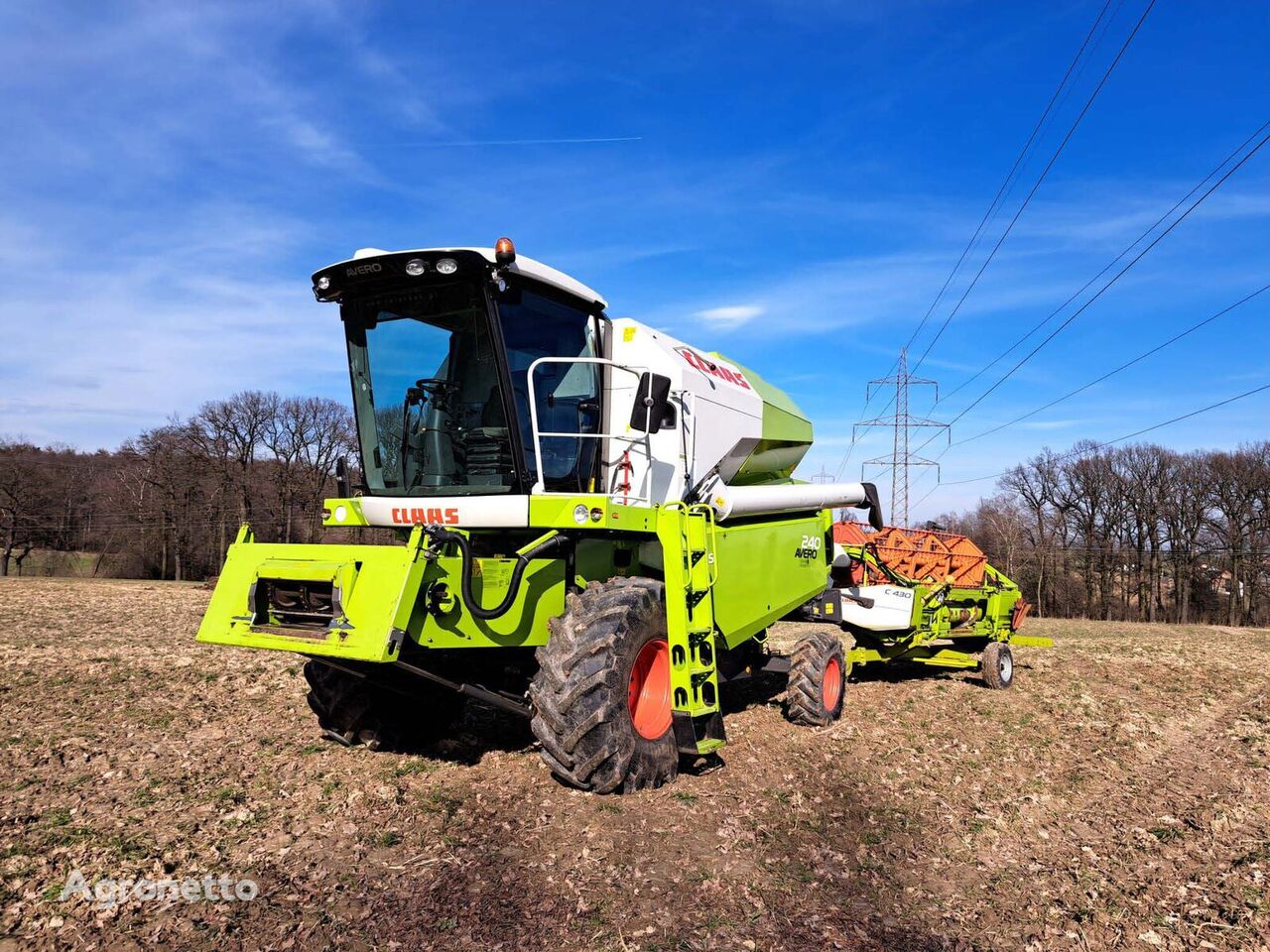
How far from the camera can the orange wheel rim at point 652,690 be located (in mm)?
5477

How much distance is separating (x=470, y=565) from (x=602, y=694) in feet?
3.70

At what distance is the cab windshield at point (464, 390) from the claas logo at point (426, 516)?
0.54ft

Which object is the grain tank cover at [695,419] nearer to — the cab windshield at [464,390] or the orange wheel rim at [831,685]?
the cab windshield at [464,390]

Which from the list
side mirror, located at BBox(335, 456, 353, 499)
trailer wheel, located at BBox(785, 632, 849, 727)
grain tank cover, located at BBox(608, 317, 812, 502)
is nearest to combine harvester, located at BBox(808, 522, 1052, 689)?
trailer wheel, located at BBox(785, 632, 849, 727)

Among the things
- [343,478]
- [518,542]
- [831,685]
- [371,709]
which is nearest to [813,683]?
[831,685]

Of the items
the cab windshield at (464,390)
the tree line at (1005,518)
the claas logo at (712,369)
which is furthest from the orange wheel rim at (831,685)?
the tree line at (1005,518)

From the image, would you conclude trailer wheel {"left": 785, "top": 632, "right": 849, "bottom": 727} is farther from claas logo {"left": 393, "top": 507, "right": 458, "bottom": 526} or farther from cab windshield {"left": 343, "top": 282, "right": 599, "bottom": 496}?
claas logo {"left": 393, "top": 507, "right": 458, "bottom": 526}

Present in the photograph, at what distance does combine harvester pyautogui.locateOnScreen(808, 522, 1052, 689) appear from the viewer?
10.0 metres

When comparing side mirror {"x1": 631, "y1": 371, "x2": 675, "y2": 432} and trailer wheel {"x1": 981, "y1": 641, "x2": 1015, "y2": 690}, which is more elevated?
side mirror {"x1": 631, "y1": 371, "x2": 675, "y2": 432}

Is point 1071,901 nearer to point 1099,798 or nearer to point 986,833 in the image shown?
point 986,833

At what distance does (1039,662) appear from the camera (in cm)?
1389

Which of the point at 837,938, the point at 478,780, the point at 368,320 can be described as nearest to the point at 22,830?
the point at 478,780

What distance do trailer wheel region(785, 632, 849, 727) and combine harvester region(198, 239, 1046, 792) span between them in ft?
3.28

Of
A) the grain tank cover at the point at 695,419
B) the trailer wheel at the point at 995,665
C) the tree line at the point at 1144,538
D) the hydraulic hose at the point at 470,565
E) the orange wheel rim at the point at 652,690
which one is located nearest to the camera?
the hydraulic hose at the point at 470,565
